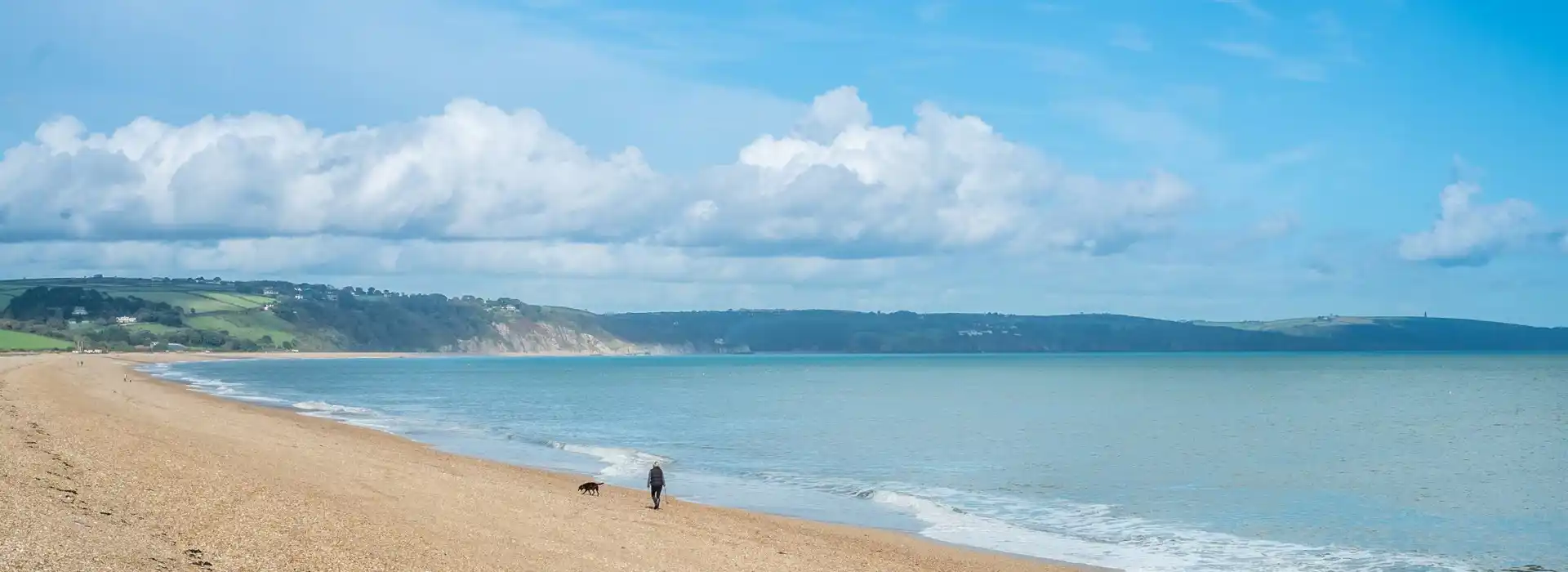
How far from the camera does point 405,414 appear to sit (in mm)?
59031

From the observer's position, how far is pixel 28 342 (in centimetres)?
15375

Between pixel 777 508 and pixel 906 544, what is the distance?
546 cm

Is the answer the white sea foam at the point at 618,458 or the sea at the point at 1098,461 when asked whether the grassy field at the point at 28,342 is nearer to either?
the sea at the point at 1098,461

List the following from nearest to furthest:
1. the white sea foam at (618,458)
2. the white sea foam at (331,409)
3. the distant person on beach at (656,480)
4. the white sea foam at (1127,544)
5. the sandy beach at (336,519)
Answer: the sandy beach at (336,519) < the white sea foam at (1127,544) < the distant person on beach at (656,480) < the white sea foam at (618,458) < the white sea foam at (331,409)

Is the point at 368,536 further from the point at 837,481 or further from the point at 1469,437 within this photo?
the point at 1469,437

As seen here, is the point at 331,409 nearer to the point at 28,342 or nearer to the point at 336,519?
the point at 336,519

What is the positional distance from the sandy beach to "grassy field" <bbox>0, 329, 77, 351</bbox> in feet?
453

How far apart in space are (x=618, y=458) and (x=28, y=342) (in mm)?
148770

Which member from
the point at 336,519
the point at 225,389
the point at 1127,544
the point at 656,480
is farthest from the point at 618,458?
the point at 225,389

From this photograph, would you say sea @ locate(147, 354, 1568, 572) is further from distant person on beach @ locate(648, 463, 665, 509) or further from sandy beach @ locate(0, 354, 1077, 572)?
sandy beach @ locate(0, 354, 1077, 572)

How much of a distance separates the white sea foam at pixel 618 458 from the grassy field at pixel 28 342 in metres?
131

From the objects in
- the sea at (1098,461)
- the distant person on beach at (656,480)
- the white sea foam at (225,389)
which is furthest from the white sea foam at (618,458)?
the white sea foam at (225,389)

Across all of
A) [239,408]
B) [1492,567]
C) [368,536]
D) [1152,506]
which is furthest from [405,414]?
[1492,567]

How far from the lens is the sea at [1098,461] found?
23281 mm
